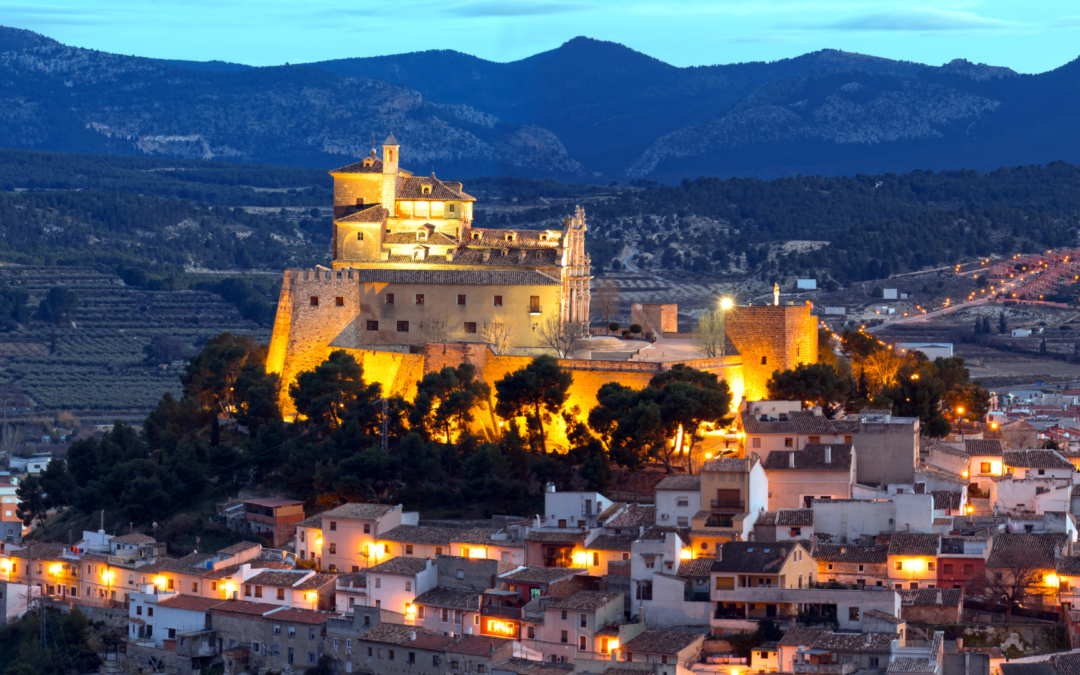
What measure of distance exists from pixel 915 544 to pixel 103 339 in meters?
56.4

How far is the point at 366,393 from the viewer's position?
40.1m

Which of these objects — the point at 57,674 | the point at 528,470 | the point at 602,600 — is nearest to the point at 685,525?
the point at 602,600

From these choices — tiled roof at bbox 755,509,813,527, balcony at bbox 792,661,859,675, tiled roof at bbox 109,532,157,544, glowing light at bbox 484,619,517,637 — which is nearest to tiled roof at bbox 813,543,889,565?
tiled roof at bbox 755,509,813,527

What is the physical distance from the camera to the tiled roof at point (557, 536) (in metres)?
32.4

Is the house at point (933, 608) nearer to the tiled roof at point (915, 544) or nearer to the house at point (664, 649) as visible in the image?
the tiled roof at point (915, 544)

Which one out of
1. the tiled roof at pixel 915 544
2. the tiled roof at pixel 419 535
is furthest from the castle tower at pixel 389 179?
the tiled roof at pixel 915 544

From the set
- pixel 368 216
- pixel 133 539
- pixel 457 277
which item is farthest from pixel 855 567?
pixel 368 216

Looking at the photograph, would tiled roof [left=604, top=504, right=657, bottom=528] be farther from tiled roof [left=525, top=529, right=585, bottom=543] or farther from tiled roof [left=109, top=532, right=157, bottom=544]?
tiled roof [left=109, top=532, right=157, bottom=544]

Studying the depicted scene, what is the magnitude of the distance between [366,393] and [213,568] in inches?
277

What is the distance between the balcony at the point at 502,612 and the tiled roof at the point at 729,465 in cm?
477

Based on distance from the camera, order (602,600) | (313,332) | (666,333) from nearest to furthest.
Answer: (602,600)
(313,332)
(666,333)

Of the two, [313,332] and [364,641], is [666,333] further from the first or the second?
[364,641]

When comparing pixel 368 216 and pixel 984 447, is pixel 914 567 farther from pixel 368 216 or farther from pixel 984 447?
pixel 368 216

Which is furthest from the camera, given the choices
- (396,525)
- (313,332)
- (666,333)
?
(666,333)
